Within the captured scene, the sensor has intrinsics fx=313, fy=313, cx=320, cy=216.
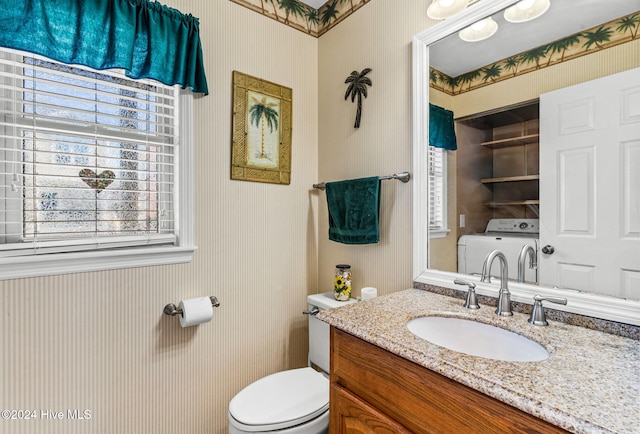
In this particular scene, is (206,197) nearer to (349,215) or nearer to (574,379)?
(349,215)

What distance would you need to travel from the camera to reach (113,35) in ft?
4.19

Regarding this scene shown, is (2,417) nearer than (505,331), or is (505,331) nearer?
(505,331)

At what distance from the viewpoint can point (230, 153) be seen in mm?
1661

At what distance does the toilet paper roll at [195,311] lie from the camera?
4.68ft

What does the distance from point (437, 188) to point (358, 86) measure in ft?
2.43

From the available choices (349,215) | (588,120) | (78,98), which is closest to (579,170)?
(588,120)

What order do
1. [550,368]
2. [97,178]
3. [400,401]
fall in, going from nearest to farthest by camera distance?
[550,368], [400,401], [97,178]

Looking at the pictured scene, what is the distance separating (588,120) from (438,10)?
2.40 ft

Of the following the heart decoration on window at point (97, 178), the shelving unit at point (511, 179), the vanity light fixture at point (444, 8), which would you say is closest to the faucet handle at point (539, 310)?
the shelving unit at point (511, 179)

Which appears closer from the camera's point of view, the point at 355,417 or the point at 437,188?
the point at 355,417

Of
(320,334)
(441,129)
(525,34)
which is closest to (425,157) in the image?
(441,129)

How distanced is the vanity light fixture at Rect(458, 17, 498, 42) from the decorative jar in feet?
3.91

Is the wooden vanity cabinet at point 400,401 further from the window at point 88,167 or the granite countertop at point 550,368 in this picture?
the window at point 88,167

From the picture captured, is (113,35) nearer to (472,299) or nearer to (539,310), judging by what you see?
(472,299)
